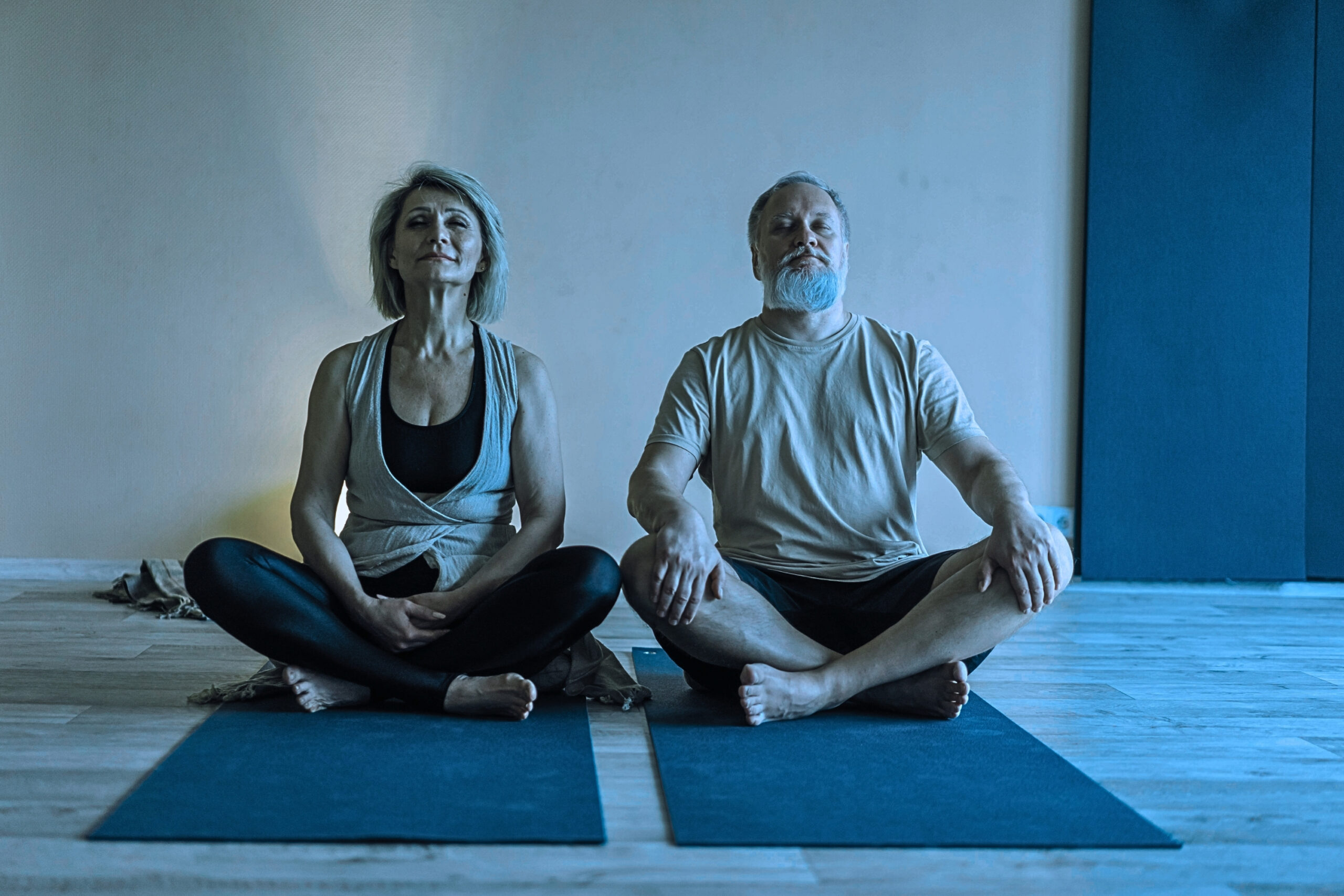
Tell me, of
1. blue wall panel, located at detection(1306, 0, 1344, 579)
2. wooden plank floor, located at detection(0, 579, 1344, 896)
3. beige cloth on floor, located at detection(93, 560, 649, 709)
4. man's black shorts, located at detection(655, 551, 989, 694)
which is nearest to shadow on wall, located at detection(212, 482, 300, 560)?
wooden plank floor, located at detection(0, 579, 1344, 896)

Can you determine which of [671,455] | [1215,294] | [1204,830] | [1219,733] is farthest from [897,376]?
[1215,294]

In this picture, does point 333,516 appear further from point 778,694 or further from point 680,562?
point 778,694

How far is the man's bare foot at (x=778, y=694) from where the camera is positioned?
2.10 metres

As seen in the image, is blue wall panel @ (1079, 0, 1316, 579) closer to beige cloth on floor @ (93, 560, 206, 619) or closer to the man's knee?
the man's knee

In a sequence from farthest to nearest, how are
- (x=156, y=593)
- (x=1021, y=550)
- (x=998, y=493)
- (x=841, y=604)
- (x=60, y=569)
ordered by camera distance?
(x=60, y=569) → (x=156, y=593) → (x=841, y=604) → (x=998, y=493) → (x=1021, y=550)

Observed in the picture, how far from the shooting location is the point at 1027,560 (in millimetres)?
2076

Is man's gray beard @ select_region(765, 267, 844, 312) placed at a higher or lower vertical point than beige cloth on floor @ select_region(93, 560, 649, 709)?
higher

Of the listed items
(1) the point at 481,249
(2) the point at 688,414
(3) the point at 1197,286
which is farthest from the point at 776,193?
(3) the point at 1197,286

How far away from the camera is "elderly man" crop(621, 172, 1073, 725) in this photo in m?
2.13

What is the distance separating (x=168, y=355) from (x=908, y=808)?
10.8ft

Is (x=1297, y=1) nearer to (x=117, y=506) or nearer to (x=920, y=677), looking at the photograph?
(x=920, y=677)

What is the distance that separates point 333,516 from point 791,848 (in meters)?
1.38

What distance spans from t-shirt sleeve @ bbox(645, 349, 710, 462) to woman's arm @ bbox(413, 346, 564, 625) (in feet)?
0.78

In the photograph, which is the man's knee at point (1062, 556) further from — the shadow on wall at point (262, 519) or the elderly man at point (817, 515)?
the shadow on wall at point (262, 519)
